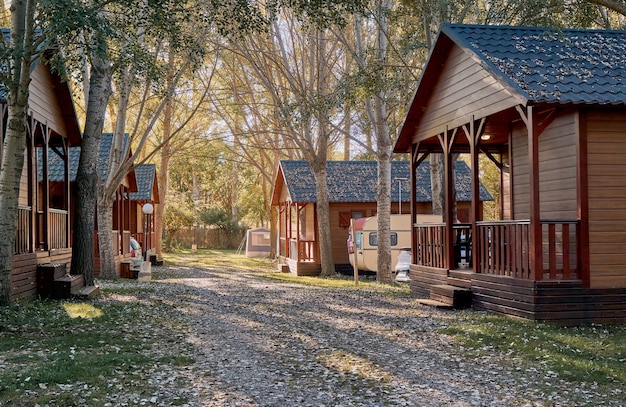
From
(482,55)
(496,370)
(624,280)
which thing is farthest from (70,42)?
(624,280)

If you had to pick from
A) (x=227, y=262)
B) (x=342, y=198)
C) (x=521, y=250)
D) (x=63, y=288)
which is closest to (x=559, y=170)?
(x=521, y=250)

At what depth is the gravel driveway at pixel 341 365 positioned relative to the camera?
251 inches

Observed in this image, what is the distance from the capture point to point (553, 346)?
8.44m

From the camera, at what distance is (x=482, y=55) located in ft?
37.0

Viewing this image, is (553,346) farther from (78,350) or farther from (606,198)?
(78,350)

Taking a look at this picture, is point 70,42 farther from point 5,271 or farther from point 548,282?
point 548,282

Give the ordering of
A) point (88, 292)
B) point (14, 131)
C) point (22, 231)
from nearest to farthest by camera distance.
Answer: point (14, 131), point (22, 231), point (88, 292)

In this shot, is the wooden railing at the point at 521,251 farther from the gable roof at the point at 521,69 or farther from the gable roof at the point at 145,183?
the gable roof at the point at 145,183

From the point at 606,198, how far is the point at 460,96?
356cm

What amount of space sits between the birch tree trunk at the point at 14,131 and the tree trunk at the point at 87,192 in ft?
14.4

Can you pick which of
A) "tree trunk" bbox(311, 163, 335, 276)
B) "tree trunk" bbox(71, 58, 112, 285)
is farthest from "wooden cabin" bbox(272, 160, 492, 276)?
"tree trunk" bbox(71, 58, 112, 285)

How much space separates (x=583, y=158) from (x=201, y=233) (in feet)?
141

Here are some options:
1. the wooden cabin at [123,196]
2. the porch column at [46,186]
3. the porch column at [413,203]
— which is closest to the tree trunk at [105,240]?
the wooden cabin at [123,196]

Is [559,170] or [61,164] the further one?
[61,164]
